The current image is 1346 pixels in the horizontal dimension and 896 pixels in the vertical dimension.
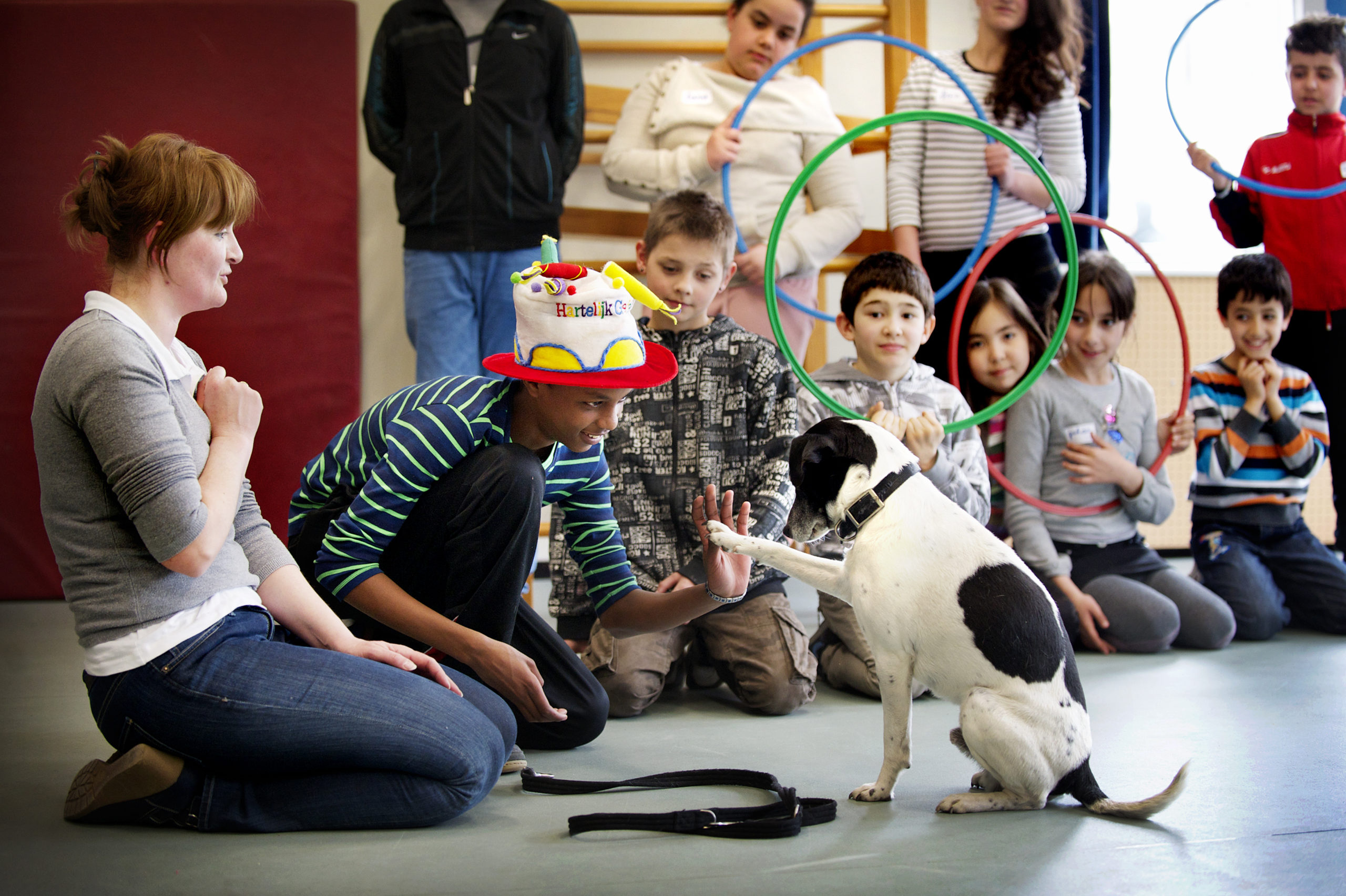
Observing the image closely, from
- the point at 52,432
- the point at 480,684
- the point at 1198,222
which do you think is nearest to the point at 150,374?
the point at 52,432

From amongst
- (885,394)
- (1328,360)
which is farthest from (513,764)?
(1328,360)

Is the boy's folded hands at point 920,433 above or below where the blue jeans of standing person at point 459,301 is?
below

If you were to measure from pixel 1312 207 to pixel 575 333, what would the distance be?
3301 millimetres

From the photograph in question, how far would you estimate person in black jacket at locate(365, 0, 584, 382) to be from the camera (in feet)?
11.3

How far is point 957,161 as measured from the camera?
343 cm

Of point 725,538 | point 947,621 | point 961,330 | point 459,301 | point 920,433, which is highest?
point 459,301

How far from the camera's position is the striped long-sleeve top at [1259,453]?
336cm

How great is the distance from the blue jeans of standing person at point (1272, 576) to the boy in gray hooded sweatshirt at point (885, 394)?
42.1 inches

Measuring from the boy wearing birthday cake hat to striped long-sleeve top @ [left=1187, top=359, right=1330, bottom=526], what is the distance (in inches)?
92.0

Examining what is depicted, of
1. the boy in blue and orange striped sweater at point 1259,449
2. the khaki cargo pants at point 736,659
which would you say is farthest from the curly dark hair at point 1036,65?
the khaki cargo pants at point 736,659

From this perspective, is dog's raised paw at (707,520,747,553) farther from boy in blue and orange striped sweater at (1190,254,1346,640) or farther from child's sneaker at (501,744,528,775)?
boy in blue and orange striped sweater at (1190,254,1346,640)

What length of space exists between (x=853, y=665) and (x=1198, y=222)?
3349 millimetres

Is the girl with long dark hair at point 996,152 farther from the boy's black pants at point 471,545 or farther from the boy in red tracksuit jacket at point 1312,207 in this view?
the boy's black pants at point 471,545

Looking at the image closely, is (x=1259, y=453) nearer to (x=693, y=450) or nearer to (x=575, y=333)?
(x=693, y=450)
